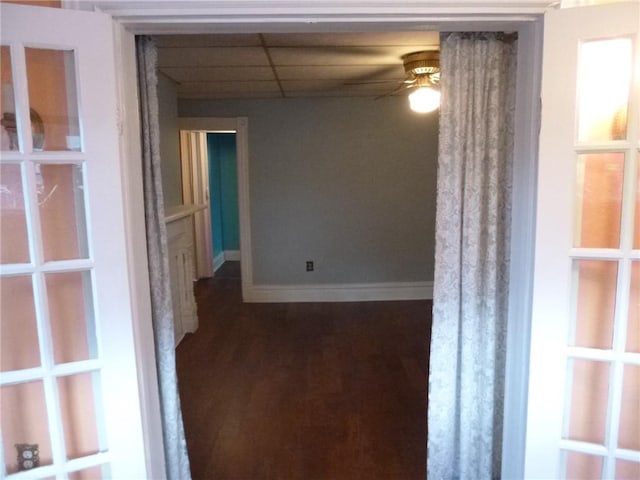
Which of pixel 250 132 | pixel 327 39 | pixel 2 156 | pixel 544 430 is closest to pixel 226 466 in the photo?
pixel 544 430

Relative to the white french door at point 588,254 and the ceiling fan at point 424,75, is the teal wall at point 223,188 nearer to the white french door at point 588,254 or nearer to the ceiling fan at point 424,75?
the ceiling fan at point 424,75

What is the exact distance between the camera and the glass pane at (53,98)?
1.49 meters

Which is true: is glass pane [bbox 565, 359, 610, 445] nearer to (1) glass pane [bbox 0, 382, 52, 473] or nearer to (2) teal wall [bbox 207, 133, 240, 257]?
(1) glass pane [bbox 0, 382, 52, 473]

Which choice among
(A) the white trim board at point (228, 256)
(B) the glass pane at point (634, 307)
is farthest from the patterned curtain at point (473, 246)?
(A) the white trim board at point (228, 256)

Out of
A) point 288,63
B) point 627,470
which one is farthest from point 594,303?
point 288,63

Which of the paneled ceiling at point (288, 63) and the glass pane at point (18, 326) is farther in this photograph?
the paneled ceiling at point (288, 63)

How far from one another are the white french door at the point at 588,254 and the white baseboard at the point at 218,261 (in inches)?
230

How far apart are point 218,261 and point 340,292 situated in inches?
114

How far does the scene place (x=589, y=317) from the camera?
1672mm

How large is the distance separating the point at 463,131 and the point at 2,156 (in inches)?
64.6

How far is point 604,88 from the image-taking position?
1540mm

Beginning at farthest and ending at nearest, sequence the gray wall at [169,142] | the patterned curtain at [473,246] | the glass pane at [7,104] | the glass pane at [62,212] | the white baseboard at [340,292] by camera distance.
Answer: the white baseboard at [340,292], the gray wall at [169,142], the patterned curtain at [473,246], the glass pane at [62,212], the glass pane at [7,104]

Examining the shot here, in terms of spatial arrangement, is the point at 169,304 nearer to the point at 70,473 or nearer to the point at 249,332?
the point at 70,473

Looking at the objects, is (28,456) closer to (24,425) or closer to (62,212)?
(24,425)
